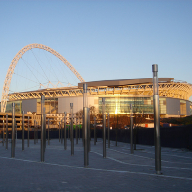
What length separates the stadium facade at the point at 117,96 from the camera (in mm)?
116125

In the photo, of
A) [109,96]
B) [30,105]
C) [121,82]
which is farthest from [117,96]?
[30,105]

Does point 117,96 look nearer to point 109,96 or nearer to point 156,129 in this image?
point 109,96

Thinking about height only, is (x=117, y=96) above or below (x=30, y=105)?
above

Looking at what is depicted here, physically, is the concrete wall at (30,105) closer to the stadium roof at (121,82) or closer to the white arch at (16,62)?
the white arch at (16,62)

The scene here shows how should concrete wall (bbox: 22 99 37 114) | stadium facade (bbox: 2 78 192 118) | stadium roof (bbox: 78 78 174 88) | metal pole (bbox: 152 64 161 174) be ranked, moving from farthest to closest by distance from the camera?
concrete wall (bbox: 22 99 37 114) → stadium facade (bbox: 2 78 192 118) → stadium roof (bbox: 78 78 174 88) → metal pole (bbox: 152 64 161 174)

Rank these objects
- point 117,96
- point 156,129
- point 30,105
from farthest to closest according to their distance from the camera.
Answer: point 30,105
point 117,96
point 156,129

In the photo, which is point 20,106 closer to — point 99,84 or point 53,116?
point 53,116

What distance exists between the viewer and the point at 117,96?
12112 centimetres

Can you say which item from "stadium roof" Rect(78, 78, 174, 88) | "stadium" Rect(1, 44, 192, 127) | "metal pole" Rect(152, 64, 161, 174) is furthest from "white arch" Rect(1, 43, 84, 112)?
"metal pole" Rect(152, 64, 161, 174)

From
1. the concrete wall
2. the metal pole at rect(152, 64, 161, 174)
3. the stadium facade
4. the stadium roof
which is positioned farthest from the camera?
the concrete wall

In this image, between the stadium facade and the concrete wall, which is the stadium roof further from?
the concrete wall

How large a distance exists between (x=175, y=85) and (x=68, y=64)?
52984mm

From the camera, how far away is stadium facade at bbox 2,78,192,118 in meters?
116

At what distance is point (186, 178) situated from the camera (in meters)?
9.62
